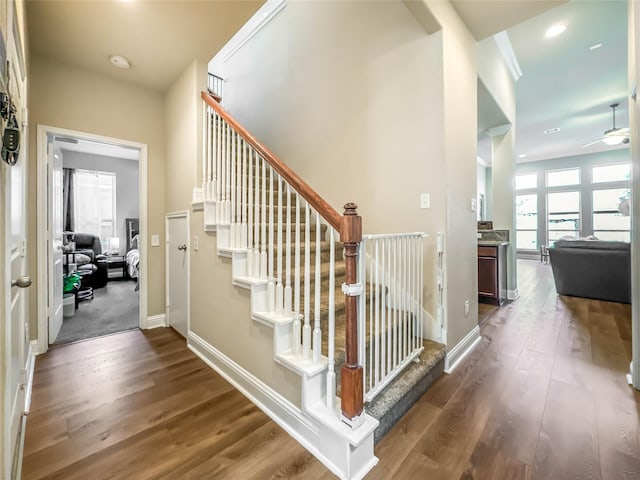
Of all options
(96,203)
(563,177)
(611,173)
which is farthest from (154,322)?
(611,173)

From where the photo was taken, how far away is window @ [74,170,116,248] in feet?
22.0

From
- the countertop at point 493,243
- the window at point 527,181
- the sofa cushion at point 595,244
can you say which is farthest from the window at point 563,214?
the countertop at point 493,243

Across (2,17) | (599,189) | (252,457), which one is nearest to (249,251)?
(252,457)

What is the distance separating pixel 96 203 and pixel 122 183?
77cm

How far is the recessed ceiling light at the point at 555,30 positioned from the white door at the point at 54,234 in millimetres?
5590

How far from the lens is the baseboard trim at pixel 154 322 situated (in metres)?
3.25

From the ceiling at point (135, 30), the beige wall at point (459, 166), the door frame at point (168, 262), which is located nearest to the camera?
the ceiling at point (135, 30)

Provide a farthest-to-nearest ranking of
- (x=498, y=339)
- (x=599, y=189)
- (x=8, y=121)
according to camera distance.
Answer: (x=599, y=189), (x=498, y=339), (x=8, y=121)

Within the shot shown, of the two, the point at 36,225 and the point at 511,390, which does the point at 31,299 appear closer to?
the point at 36,225

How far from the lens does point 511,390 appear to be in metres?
1.97

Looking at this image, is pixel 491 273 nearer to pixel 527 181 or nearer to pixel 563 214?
pixel 563 214

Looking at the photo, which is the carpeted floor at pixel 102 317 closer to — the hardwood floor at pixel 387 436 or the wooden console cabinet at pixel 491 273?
the hardwood floor at pixel 387 436

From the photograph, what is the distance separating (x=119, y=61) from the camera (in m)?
2.70

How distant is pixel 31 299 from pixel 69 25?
237 centimetres
